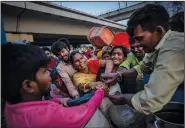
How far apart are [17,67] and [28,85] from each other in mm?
113

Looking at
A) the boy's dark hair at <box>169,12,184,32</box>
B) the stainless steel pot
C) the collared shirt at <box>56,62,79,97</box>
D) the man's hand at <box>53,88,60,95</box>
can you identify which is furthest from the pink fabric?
the man's hand at <box>53,88,60,95</box>

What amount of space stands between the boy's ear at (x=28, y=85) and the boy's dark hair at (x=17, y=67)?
18 mm

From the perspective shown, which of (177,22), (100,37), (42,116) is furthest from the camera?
(100,37)

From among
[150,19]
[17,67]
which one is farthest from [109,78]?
[17,67]

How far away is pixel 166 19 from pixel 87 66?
1.12 metres

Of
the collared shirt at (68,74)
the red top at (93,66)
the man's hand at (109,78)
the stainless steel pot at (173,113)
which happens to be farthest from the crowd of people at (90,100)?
the red top at (93,66)

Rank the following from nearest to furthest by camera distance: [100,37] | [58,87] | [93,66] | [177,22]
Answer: [177,22] < [93,66] < [58,87] < [100,37]

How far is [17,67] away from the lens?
2.83ft

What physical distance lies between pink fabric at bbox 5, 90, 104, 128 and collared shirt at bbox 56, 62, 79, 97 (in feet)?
2.98

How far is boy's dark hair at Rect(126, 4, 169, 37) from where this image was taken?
107 cm

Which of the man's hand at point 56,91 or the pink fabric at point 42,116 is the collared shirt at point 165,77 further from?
the man's hand at point 56,91

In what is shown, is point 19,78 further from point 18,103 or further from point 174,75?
point 174,75

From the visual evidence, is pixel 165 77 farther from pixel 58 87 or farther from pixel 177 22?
pixel 58 87

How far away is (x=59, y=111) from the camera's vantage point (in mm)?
886
